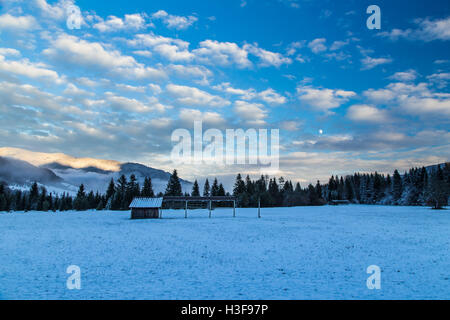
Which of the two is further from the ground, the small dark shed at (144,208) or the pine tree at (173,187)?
the pine tree at (173,187)

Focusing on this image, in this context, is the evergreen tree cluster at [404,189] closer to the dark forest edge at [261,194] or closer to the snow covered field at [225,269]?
the dark forest edge at [261,194]

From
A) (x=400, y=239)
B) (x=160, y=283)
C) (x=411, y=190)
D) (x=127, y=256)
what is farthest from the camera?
(x=411, y=190)

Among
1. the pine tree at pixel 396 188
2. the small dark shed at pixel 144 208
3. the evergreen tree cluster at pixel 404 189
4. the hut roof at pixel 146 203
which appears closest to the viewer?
the small dark shed at pixel 144 208

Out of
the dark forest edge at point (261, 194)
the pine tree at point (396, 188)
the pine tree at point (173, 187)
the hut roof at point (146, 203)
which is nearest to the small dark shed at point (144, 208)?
the hut roof at point (146, 203)

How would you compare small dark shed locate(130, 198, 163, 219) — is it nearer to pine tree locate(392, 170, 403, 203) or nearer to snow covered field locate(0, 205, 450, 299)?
snow covered field locate(0, 205, 450, 299)

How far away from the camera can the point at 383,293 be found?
884cm

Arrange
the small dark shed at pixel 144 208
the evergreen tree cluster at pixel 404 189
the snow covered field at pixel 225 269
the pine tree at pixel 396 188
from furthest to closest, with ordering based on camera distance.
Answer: the pine tree at pixel 396 188
the evergreen tree cluster at pixel 404 189
the small dark shed at pixel 144 208
the snow covered field at pixel 225 269

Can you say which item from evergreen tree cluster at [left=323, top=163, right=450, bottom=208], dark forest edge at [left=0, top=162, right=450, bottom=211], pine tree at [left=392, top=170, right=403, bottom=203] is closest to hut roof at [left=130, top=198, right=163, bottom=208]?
dark forest edge at [left=0, top=162, right=450, bottom=211]

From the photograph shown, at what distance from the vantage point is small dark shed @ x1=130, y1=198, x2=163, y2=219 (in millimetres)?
43812

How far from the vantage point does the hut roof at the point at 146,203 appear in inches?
1734

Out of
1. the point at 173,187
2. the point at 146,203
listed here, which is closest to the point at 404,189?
the point at 173,187

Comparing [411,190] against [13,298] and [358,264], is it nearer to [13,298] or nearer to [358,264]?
[358,264]
